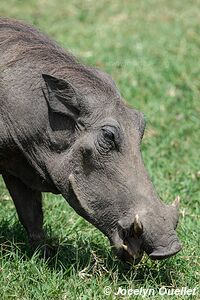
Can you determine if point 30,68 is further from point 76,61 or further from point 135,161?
point 135,161

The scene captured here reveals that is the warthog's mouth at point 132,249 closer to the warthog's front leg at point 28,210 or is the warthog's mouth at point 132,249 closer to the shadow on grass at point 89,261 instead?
the shadow on grass at point 89,261

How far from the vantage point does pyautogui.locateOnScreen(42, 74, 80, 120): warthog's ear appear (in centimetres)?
456

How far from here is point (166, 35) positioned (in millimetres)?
10102

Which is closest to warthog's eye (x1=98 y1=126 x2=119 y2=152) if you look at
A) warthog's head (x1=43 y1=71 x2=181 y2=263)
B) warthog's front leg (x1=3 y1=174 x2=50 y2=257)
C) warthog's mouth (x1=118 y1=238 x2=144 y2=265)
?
warthog's head (x1=43 y1=71 x2=181 y2=263)

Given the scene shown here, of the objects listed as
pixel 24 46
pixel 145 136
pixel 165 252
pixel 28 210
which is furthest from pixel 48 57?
pixel 145 136

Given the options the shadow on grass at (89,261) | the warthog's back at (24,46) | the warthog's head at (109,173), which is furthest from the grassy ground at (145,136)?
the warthog's back at (24,46)

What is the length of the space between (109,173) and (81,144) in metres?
0.22

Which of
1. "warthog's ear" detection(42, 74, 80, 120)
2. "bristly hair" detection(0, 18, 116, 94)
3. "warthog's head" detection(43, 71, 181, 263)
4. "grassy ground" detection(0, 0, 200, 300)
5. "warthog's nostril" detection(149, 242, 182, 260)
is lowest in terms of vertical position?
"grassy ground" detection(0, 0, 200, 300)

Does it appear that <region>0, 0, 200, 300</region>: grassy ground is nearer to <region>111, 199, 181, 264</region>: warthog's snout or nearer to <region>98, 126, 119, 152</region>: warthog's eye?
<region>111, 199, 181, 264</region>: warthog's snout

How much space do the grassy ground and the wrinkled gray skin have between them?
1.18 ft

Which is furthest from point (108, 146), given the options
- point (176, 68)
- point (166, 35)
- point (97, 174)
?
point (166, 35)

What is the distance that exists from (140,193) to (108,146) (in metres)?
0.31

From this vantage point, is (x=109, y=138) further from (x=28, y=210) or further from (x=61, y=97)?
(x=28, y=210)

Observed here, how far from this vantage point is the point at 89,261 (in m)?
4.87
